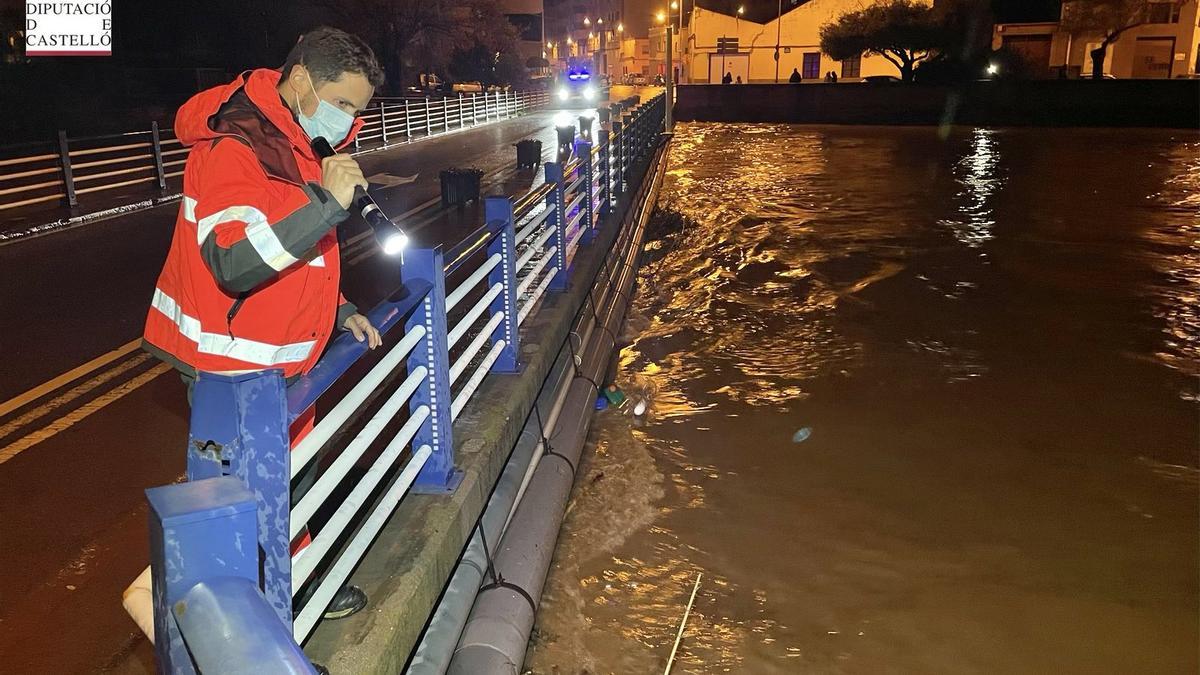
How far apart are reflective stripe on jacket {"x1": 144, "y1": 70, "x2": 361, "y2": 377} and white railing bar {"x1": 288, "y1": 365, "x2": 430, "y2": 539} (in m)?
0.41

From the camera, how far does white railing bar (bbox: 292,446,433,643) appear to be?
2637mm

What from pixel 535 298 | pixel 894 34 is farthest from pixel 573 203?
pixel 894 34

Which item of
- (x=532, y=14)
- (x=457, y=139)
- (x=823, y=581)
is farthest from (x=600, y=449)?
(x=532, y=14)

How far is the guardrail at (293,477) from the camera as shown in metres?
1.48

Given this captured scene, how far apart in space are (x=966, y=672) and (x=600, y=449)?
112 inches

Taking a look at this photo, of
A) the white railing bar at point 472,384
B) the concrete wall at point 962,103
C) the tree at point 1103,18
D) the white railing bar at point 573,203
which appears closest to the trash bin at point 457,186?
the white railing bar at point 573,203

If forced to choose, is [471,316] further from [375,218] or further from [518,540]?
[375,218]

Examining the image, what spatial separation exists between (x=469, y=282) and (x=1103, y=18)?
52650mm

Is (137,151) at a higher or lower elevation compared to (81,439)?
higher

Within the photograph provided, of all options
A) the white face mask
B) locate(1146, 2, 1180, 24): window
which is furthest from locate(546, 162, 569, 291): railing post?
locate(1146, 2, 1180, 24): window

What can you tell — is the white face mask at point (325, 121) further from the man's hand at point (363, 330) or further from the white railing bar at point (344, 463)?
the white railing bar at point (344, 463)

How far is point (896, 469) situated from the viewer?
18.7 ft

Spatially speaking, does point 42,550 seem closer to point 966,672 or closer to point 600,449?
point 600,449

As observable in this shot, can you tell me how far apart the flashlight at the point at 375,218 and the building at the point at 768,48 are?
225ft
